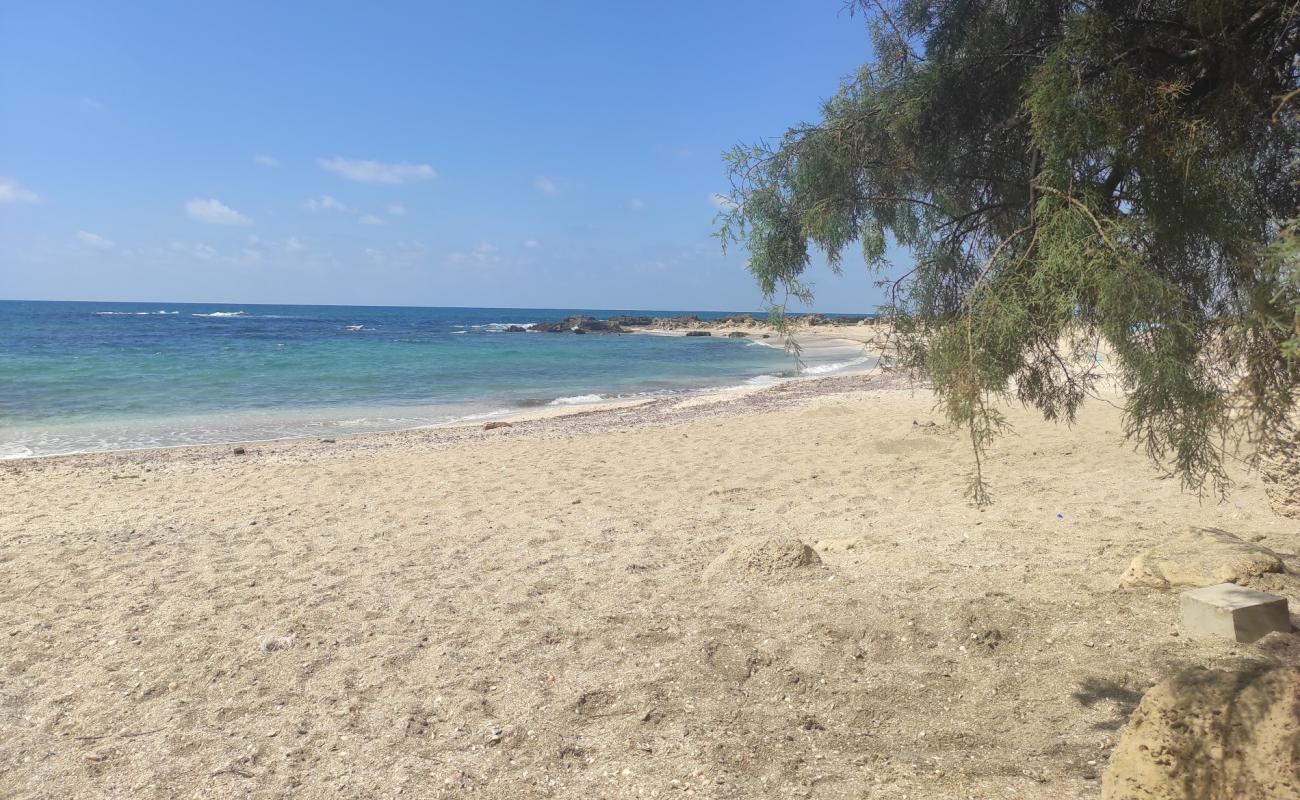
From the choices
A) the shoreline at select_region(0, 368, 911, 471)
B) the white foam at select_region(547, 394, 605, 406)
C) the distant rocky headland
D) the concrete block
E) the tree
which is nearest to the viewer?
the tree

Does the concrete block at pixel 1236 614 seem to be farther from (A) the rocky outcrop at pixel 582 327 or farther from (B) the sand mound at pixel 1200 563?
(A) the rocky outcrop at pixel 582 327

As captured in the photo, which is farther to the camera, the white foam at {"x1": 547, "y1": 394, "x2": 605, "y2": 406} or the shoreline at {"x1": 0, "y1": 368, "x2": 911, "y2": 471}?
the white foam at {"x1": 547, "y1": 394, "x2": 605, "y2": 406}

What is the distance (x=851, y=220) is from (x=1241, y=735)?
256 cm

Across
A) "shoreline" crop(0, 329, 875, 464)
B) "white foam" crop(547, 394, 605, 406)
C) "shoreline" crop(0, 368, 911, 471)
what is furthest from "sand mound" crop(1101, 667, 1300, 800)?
"white foam" crop(547, 394, 605, 406)

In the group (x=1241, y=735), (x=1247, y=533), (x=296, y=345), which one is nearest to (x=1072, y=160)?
(x=1241, y=735)

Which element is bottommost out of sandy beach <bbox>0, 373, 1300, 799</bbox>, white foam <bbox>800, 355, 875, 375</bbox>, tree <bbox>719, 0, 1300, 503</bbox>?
sandy beach <bbox>0, 373, 1300, 799</bbox>

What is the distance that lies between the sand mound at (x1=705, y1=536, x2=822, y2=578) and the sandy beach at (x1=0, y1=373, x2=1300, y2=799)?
21 mm

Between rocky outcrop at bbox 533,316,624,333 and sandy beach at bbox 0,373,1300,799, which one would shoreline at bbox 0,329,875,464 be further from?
rocky outcrop at bbox 533,316,624,333

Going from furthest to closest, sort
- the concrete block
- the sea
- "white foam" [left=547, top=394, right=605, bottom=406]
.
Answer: "white foam" [left=547, top=394, right=605, bottom=406], the sea, the concrete block

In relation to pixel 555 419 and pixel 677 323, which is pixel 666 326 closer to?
pixel 677 323

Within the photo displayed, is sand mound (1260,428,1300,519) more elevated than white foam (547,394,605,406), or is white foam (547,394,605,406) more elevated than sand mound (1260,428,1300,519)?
sand mound (1260,428,1300,519)

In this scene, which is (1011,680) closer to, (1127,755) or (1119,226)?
(1127,755)

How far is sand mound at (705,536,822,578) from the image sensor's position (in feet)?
18.1

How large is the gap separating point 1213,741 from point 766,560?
135 inches
